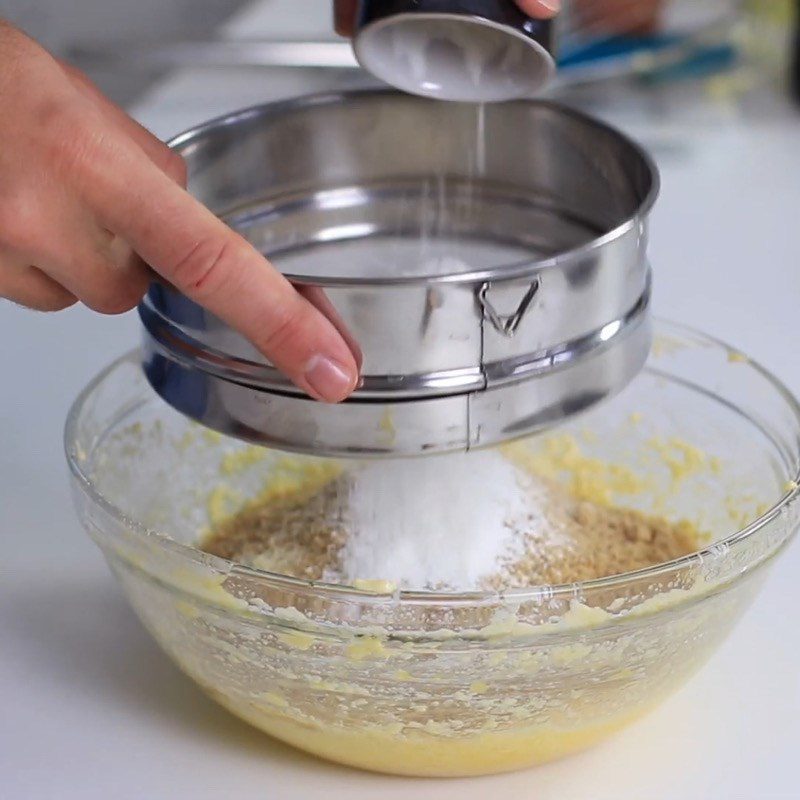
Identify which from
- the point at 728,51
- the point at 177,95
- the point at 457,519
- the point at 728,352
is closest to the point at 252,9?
the point at 177,95

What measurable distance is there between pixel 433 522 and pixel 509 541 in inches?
1.7

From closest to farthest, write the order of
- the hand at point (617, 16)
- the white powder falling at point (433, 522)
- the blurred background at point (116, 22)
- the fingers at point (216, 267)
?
the fingers at point (216, 267)
the white powder falling at point (433, 522)
the blurred background at point (116, 22)
the hand at point (617, 16)

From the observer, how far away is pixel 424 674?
1.94 feet

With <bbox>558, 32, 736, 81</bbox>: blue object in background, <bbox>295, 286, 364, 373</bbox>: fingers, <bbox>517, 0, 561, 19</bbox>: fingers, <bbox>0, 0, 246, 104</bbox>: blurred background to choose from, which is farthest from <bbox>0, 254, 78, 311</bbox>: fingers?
<bbox>558, 32, 736, 81</bbox>: blue object in background

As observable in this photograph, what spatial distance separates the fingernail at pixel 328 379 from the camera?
56cm

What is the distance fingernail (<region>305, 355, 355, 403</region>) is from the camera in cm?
56

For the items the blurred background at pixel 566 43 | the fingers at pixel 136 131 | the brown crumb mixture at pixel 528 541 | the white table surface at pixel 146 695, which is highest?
the fingers at pixel 136 131

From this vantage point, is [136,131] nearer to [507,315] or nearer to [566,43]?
[507,315]

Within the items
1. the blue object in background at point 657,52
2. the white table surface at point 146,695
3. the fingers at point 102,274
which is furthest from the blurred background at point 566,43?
the fingers at point 102,274

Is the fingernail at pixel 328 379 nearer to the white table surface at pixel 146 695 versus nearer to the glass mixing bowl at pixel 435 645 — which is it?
the glass mixing bowl at pixel 435 645

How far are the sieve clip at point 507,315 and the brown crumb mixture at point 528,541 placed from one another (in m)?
0.16

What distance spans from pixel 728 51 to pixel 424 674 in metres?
1.21

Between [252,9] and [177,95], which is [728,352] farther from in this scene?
[252,9]

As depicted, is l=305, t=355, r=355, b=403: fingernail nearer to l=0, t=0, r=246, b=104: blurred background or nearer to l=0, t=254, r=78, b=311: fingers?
l=0, t=254, r=78, b=311: fingers
